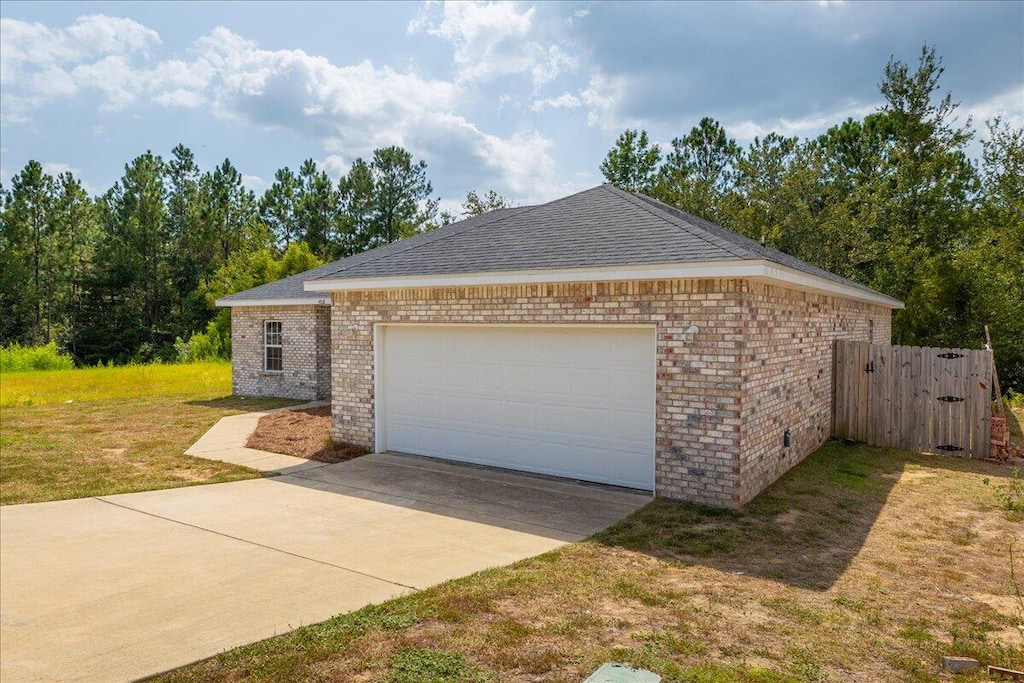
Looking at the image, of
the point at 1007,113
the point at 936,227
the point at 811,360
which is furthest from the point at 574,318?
the point at 1007,113

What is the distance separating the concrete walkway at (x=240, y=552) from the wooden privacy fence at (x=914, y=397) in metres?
5.99

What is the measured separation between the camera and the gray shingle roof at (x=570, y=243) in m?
8.05

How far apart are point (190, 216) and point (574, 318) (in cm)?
4607

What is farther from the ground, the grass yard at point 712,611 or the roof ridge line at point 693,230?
the roof ridge line at point 693,230

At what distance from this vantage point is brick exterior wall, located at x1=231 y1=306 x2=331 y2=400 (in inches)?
716

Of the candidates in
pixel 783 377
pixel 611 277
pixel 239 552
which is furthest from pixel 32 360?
pixel 783 377

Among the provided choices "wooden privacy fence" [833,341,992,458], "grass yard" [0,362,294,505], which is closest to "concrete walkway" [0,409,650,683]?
"grass yard" [0,362,294,505]

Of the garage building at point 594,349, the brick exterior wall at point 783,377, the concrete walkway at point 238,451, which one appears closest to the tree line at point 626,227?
the brick exterior wall at point 783,377

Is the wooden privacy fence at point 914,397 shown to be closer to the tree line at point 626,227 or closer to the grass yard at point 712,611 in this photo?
the grass yard at point 712,611

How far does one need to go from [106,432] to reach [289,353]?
20.2 feet

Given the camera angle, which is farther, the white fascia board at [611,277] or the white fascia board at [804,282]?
the white fascia board at [804,282]

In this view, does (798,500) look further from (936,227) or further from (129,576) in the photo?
(936,227)

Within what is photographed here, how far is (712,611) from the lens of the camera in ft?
15.8

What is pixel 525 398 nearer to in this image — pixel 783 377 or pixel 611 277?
pixel 611 277
